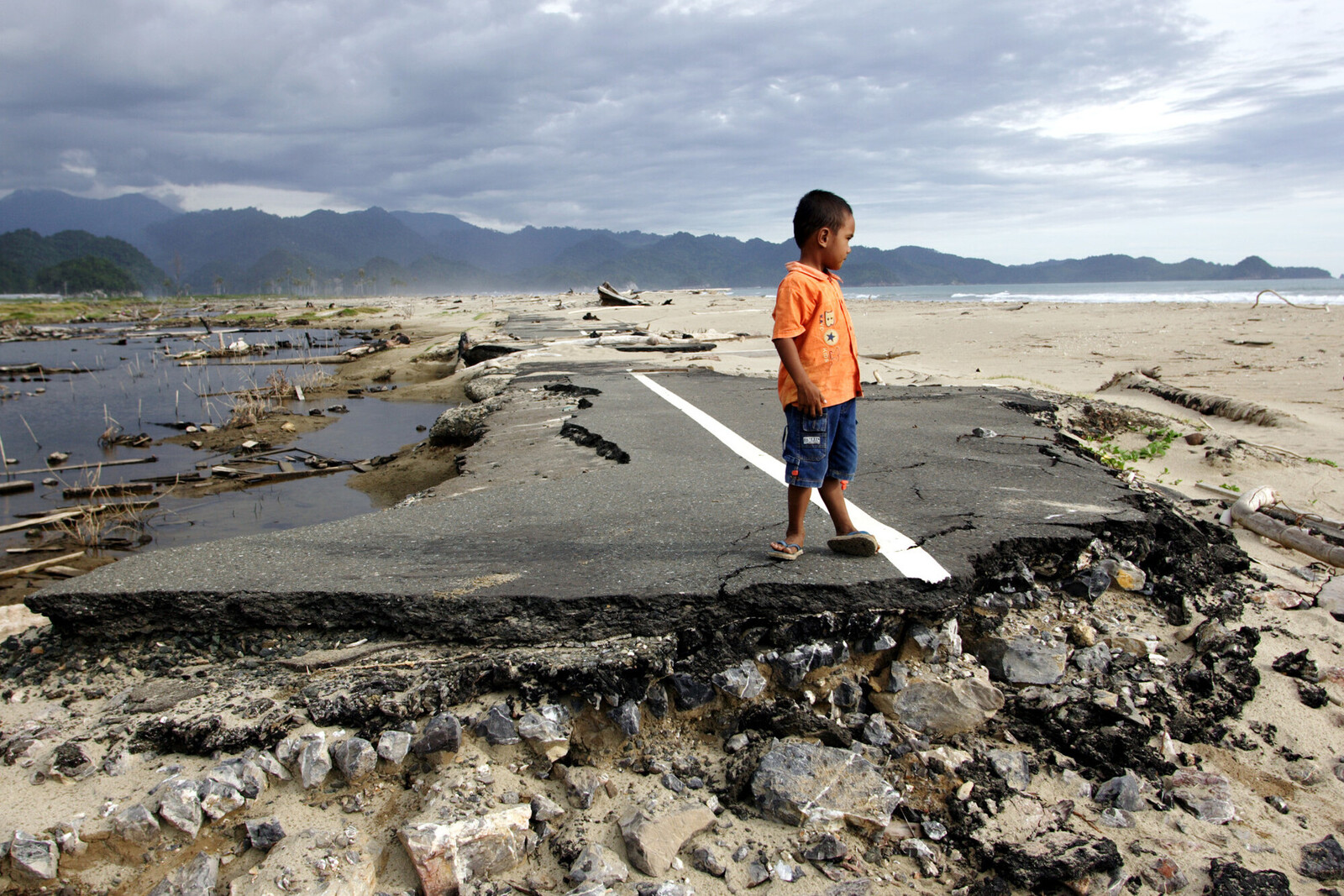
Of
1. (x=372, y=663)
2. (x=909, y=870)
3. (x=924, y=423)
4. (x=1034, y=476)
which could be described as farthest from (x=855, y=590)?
(x=924, y=423)

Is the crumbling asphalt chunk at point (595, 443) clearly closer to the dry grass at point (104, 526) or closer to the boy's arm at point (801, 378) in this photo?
the boy's arm at point (801, 378)

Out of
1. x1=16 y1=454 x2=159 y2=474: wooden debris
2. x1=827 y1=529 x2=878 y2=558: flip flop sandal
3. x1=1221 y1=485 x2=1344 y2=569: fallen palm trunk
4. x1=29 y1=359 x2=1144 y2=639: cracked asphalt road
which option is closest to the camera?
x1=29 y1=359 x2=1144 y2=639: cracked asphalt road

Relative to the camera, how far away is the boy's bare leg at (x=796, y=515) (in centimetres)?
322

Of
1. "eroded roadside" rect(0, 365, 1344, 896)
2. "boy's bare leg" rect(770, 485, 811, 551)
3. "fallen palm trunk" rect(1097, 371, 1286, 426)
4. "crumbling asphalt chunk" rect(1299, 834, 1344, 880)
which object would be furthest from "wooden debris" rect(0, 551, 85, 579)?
"fallen palm trunk" rect(1097, 371, 1286, 426)

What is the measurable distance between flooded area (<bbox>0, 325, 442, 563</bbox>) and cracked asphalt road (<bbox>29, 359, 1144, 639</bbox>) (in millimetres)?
3342

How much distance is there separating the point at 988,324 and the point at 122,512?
18.9 metres

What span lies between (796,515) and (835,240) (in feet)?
3.90

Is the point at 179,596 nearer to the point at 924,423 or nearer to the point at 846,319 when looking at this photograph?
the point at 846,319

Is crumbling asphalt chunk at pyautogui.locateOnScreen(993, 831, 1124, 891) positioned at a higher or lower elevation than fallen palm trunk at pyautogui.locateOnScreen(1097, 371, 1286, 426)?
lower

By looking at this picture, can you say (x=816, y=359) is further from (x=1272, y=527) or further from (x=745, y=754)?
(x=1272, y=527)

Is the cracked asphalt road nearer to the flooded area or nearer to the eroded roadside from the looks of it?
the eroded roadside

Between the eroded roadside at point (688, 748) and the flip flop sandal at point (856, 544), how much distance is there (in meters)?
0.24

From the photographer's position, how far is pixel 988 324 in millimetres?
19438

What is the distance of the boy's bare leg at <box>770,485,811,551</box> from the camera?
3.22 meters
